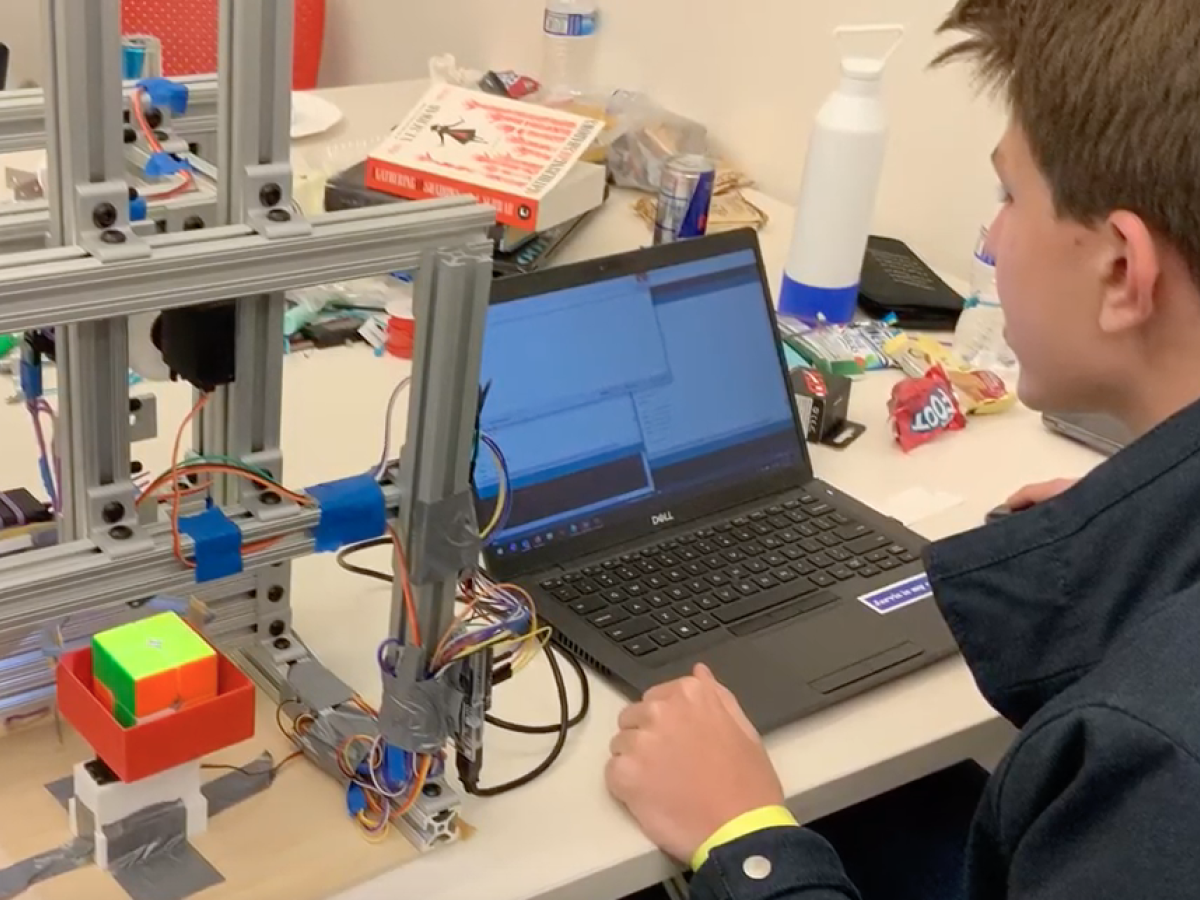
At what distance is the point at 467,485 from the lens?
2.58 ft

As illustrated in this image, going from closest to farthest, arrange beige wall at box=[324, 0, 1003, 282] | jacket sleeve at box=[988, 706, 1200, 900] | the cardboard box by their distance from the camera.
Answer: jacket sleeve at box=[988, 706, 1200, 900], the cardboard box, beige wall at box=[324, 0, 1003, 282]

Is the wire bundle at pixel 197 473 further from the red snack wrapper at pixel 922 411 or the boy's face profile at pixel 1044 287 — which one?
the red snack wrapper at pixel 922 411

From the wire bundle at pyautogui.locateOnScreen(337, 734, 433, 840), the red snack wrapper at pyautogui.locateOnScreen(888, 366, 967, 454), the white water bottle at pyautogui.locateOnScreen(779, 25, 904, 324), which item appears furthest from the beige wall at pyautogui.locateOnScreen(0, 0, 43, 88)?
the wire bundle at pyautogui.locateOnScreen(337, 734, 433, 840)

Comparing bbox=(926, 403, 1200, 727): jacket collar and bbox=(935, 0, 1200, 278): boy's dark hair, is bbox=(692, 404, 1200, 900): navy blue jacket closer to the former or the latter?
bbox=(926, 403, 1200, 727): jacket collar

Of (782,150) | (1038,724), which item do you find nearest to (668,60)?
(782,150)

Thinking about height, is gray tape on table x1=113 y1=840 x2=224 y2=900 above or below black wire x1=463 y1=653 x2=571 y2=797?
below

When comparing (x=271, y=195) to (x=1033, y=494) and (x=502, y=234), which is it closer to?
(x=1033, y=494)

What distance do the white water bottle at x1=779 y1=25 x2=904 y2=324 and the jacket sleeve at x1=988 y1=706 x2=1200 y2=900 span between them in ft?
2.79

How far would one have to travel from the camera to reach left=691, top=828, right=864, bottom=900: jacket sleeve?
0.78m

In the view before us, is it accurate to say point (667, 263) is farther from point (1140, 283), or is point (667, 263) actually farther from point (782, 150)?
point (782, 150)

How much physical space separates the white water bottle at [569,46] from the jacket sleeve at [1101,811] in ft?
4.89

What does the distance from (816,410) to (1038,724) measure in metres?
0.62

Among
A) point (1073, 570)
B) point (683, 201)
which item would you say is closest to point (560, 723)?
point (1073, 570)

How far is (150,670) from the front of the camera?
2.30ft
